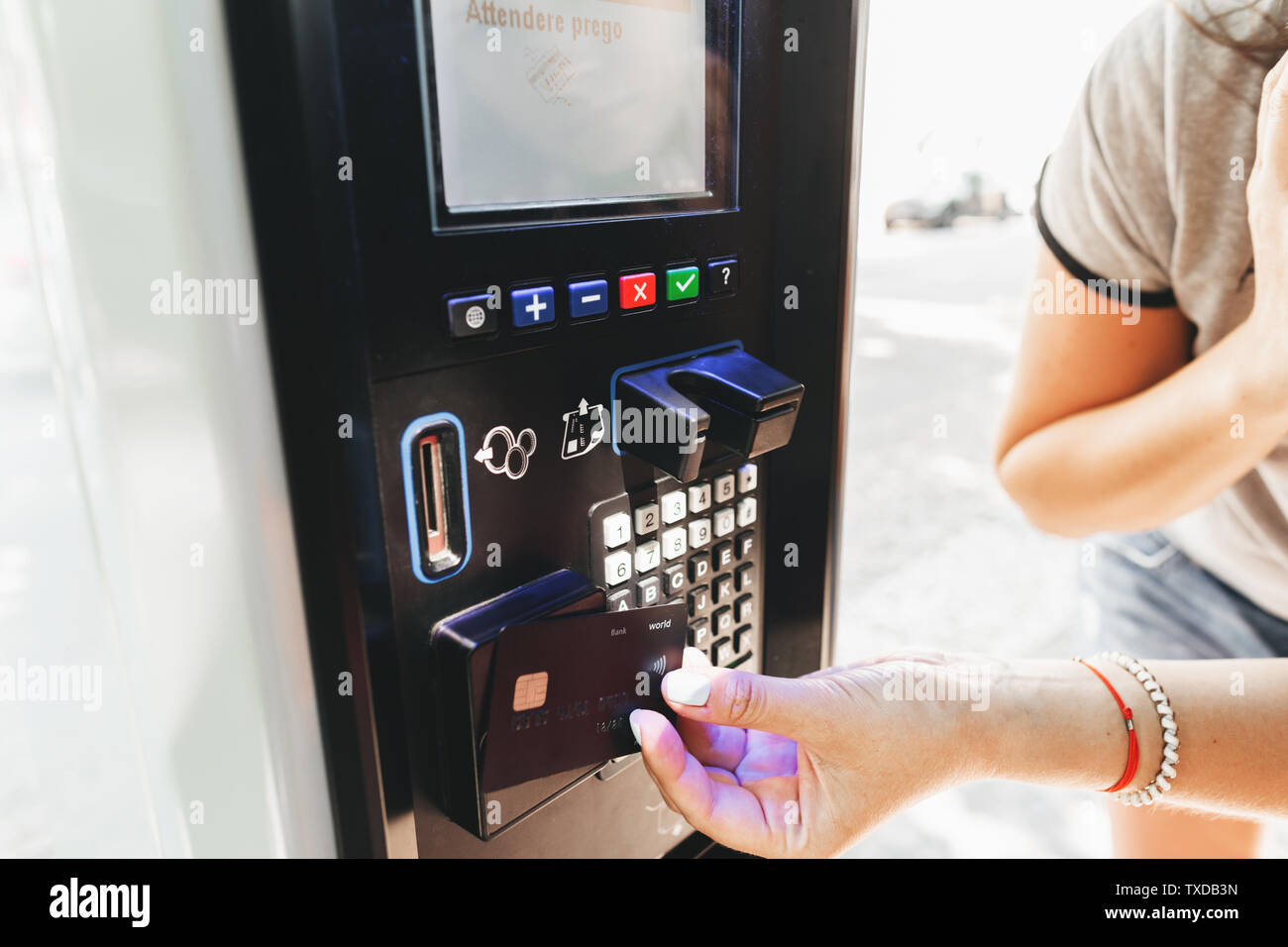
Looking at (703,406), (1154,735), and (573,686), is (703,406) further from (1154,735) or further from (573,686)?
(1154,735)

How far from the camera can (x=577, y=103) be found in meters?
0.45

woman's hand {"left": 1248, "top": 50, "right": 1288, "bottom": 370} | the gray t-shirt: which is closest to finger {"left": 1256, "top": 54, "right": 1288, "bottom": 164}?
woman's hand {"left": 1248, "top": 50, "right": 1288, "bottom": 370}

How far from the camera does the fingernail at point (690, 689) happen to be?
516 millimetres

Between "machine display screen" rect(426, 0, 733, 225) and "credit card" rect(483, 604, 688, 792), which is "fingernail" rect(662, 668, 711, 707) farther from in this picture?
"machine display screen" rect(426, 0, 733, 225)

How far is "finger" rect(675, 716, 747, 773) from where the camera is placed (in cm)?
58

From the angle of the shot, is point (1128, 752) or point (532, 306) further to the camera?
point (1128, 752)

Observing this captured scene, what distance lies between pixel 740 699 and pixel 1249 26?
602 millimetres

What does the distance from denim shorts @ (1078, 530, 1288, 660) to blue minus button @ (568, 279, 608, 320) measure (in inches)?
28.8

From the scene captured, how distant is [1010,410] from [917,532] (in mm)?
1879

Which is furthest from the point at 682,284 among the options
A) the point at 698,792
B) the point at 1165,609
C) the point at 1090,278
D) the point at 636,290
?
the point at 1165,609
